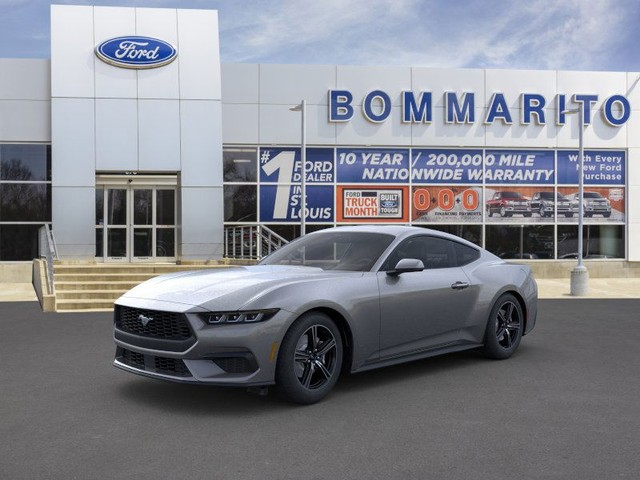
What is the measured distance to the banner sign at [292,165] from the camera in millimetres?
21547

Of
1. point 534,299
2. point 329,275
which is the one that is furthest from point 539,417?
point 534,299

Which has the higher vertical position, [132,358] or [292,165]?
[292,165]

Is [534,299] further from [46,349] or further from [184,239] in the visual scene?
[184,239]

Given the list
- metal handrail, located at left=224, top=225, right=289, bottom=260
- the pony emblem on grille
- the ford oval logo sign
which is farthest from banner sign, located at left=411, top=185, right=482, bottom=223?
the pony emblem on grille

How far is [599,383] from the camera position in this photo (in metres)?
6.53

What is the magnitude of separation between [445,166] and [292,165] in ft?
16.3

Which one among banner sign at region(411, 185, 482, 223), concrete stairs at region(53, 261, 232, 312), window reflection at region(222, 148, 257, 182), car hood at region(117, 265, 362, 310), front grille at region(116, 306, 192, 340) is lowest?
concrete stairs at region(53, 261, 232, 312)

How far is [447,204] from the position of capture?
22359mm

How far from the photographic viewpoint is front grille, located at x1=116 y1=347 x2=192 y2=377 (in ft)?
17.6

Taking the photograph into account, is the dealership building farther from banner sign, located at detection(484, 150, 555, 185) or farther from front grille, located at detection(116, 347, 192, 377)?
front grille, located at detection(116, 347, 192, 377)

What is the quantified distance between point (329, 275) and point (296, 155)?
52.4 feet

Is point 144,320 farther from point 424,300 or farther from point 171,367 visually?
point 424,300

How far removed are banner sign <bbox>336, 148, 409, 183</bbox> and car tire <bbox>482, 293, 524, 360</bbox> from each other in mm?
14270

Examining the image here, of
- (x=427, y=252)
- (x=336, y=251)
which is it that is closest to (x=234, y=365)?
(x=336, y=251)
